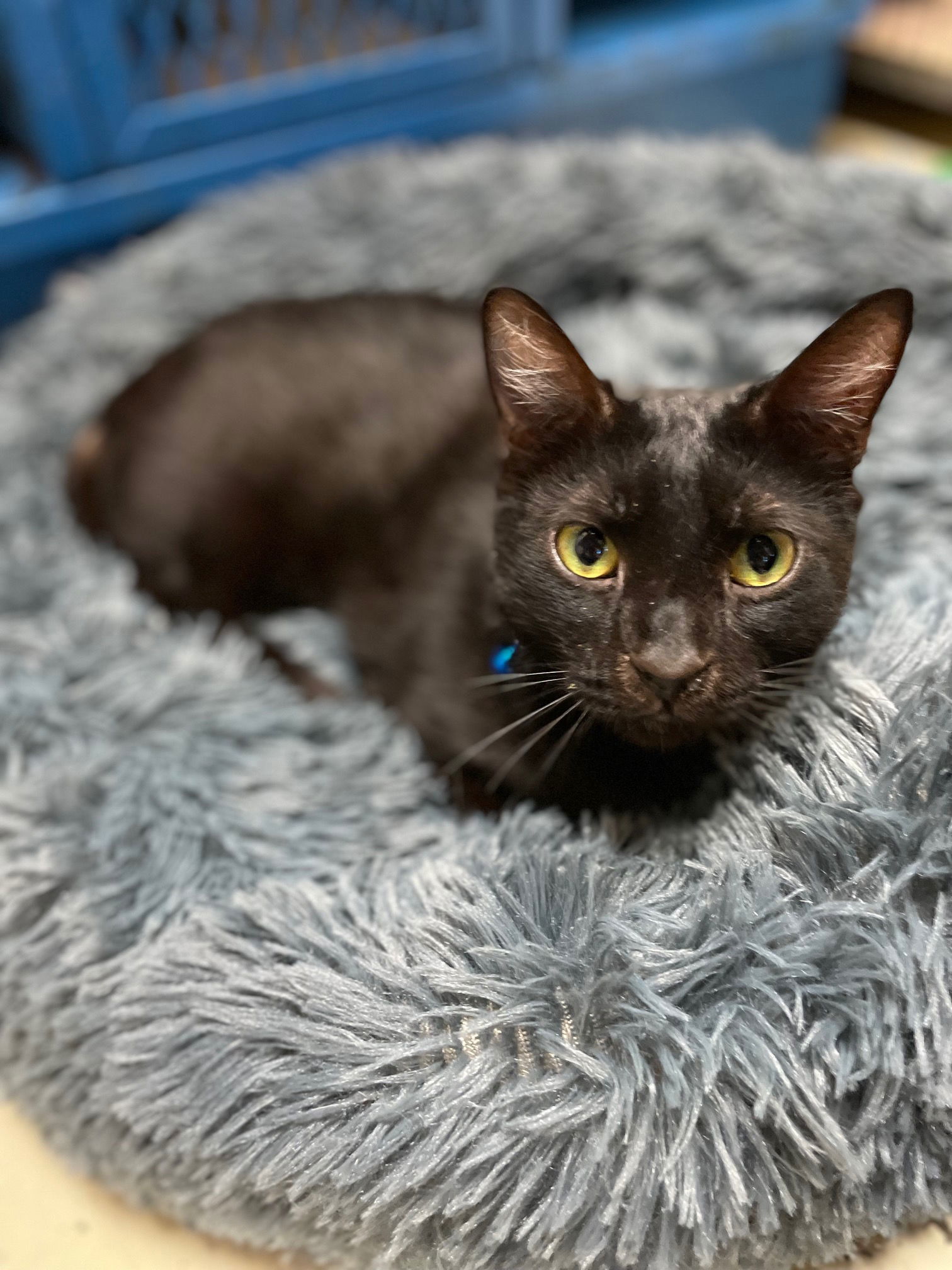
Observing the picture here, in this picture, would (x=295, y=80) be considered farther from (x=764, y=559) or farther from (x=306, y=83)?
(x=764, y=559)

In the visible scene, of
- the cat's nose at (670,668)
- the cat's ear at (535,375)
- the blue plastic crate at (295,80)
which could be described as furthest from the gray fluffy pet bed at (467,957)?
the blue plastic crate at (295,80)

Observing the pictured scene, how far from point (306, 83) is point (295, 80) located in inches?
0.6

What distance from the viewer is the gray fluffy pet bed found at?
1.94 feet

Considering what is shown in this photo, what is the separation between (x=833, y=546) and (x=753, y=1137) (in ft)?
1.18

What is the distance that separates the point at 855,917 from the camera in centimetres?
63

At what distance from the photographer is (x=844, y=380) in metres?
0.63

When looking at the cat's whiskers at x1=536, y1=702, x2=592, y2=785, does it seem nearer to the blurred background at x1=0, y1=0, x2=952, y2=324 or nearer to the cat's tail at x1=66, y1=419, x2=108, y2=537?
the cat's tail at x1=66, y1=419, x2=108, y2=537

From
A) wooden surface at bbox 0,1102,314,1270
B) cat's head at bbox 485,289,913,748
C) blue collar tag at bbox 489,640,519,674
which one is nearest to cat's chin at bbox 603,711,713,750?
cat's head at bbox 485,289,913,748

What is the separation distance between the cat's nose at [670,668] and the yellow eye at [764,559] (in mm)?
78

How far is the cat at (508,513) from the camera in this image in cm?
63

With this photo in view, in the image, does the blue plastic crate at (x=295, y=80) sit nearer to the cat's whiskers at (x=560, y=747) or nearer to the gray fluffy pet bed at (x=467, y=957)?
the gray fluffy pet bed at (x=467, y=957)

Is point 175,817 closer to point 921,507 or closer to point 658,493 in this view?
point 658,493

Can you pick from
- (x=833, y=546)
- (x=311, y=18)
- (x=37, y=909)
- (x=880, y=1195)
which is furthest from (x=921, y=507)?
(x=311, y=18)

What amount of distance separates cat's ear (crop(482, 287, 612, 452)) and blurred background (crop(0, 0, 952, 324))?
86cm
